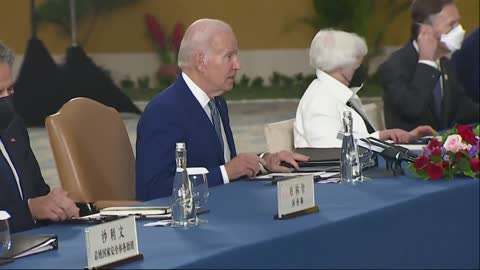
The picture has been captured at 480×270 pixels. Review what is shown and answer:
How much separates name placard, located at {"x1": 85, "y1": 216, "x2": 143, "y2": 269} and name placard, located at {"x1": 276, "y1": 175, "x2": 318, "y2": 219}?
0.56m

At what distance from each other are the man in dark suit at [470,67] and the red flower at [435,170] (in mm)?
2864

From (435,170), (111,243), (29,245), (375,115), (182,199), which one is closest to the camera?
(111,243)

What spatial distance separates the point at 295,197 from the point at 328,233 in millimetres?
174

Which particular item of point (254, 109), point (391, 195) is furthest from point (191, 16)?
point (391, 195)

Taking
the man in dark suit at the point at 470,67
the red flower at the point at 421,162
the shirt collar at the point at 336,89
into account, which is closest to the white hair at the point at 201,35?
the shirt collar at the point at 336,89

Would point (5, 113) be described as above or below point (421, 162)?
above

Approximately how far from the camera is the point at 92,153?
4.21 meters

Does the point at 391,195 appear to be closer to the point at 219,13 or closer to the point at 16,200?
the point at 16,200

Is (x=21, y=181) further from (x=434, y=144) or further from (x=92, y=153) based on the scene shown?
(x=434, y=144)

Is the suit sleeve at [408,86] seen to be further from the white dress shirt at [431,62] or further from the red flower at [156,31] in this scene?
the red flower at [156,31]

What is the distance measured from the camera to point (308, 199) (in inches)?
126

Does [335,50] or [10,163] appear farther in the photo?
[335,50]

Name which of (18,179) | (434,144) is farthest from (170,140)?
(434,144)

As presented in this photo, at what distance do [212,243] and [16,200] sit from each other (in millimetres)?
809
